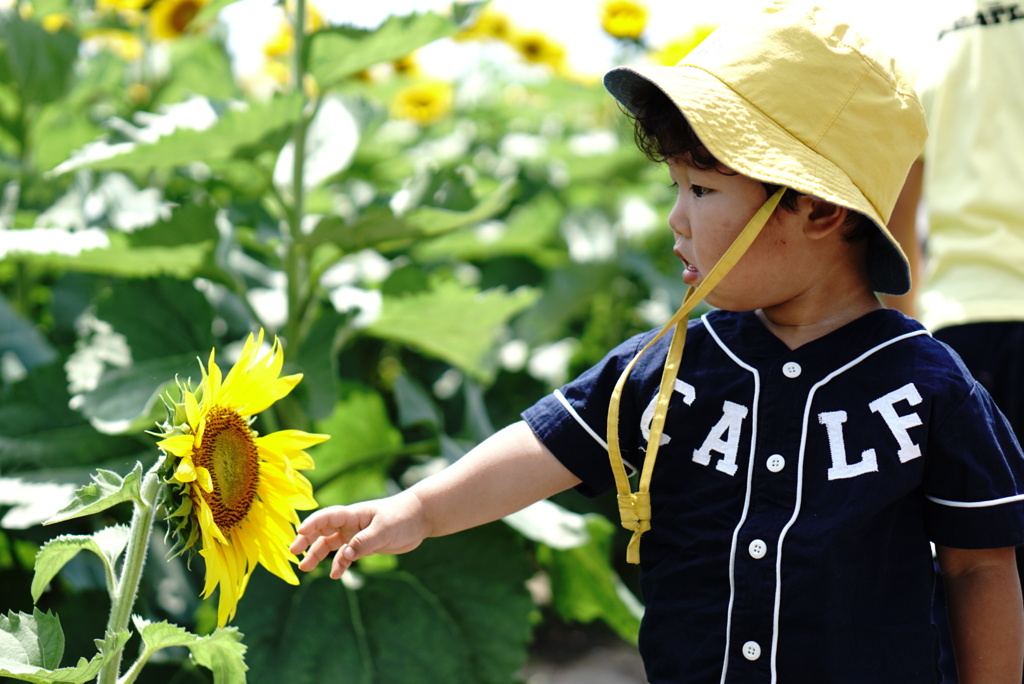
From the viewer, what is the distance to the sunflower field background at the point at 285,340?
1.84 metres

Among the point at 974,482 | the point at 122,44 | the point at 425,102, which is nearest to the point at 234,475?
the point at 974,482

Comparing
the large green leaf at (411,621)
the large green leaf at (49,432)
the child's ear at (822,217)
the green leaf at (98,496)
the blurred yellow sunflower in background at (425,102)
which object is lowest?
the blurred yellow sunflower in background at (425,102)

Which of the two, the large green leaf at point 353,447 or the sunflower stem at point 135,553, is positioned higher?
the sunflower stem at point 135,553

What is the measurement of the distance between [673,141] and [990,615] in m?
0.58

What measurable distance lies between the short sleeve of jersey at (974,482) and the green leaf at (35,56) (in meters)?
1.92

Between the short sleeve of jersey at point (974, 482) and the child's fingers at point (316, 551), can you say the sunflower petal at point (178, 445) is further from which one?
the short sleeve of jersey at point (974, 482)

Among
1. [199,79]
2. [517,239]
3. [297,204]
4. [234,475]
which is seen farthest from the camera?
[199,79]

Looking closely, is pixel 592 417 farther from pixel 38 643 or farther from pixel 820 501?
pixel 38 643

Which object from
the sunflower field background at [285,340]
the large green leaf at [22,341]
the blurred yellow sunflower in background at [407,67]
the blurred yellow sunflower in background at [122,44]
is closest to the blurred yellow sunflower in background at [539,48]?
the blurred yellow sunflower in background at [407,67]

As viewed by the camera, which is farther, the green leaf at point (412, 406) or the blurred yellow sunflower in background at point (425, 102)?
the blurred yellow sunflower in background at point (425, 102)

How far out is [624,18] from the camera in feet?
11.3

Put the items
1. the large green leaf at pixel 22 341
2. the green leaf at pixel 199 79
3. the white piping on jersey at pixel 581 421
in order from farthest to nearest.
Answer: the green leaf at pixel 199 79 → the large green leaf at pixel 22 341 → the white piping on jersey at pixel 581 421

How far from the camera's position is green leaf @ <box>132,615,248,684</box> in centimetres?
107

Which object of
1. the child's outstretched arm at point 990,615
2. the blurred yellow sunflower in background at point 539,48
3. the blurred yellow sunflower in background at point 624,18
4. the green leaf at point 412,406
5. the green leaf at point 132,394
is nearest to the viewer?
the child's outstretched arm at point 990,615
